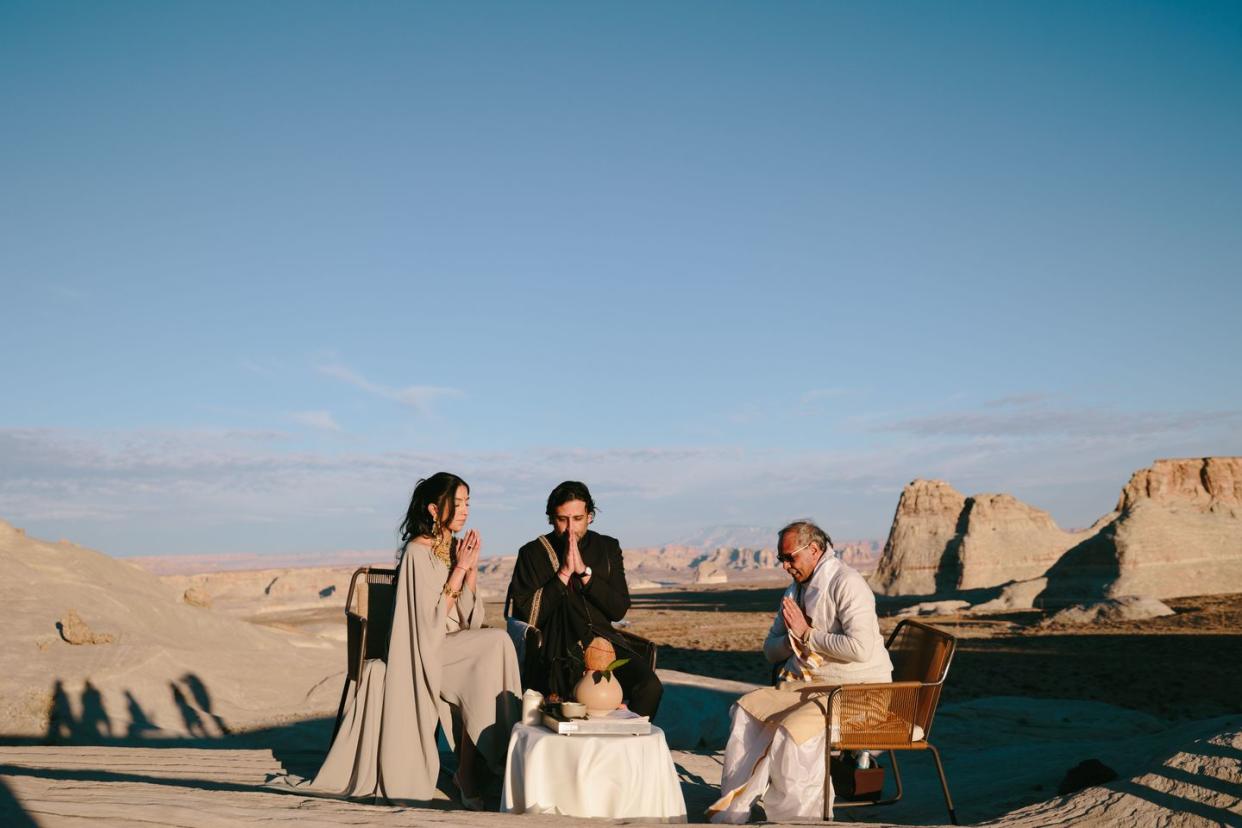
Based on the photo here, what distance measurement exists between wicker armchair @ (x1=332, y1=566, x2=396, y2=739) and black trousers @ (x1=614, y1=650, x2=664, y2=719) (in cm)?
152

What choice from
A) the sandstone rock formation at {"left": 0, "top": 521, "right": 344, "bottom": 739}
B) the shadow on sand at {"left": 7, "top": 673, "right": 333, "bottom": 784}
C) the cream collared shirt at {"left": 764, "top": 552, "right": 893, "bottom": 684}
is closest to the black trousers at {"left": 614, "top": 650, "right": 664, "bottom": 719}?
the cream collared shirt at {"left": 764, "top": 552, "right": 893, "bottom": 684}

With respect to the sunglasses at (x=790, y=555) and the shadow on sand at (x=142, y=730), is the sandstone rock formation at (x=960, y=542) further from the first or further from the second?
the sunglasses at (x=790, y=555)

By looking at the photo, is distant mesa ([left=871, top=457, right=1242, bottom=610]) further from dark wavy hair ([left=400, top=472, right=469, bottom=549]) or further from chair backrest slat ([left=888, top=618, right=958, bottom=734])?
dark wavy hair ([left=400, top=472, right=469, bottom=549])

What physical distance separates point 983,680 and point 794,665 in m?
13.3

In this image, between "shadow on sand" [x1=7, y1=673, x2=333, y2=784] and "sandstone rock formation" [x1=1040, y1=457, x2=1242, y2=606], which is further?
"sandstone rock formation" [x1=1040, y1=457, x2=1242, y2=606]

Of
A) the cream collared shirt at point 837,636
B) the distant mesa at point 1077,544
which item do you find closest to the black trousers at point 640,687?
the cream collared shirt at point 837,636

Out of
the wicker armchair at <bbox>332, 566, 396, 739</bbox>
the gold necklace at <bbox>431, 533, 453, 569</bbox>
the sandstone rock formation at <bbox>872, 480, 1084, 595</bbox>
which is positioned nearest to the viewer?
the gold necklace at <bbox>431, 533, 453, 569</bbox>

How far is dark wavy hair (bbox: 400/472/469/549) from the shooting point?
19.8 feet

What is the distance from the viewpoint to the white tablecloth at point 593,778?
16.0 feet

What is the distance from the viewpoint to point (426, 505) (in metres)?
6.07

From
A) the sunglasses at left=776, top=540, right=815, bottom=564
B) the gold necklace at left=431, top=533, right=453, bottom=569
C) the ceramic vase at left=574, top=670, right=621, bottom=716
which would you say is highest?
the gold necklace at left=431, top=533, right=453, bottom=569

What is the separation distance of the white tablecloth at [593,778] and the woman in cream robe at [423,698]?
2.66 ft

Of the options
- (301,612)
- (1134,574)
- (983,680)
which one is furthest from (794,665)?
(301,612)

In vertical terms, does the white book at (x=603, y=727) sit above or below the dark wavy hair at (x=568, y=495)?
below
